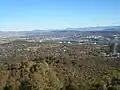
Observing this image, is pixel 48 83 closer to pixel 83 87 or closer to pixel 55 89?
pixel 55 89

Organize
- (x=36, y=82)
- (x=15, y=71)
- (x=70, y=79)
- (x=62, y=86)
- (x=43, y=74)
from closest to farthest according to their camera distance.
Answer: (x=36, y=82) → (x=43, y=74) → (x=62, y=86) → (x=70, y=79) → (x=15, y=71)

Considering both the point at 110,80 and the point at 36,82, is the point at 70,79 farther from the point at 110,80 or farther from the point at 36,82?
the point at 36,82

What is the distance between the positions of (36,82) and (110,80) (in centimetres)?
993

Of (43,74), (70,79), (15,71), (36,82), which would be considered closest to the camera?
(36,82)

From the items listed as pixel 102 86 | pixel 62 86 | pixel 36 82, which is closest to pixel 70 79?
pixel 62 86

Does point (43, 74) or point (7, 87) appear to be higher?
point (43, 74)

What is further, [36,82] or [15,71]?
[15,71]

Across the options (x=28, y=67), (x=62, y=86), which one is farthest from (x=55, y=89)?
(x=28, y=67)

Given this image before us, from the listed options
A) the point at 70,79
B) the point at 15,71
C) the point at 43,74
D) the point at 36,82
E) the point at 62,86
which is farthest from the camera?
the point at 15,71

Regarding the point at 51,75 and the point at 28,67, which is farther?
the point at 28,67

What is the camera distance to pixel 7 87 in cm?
2898

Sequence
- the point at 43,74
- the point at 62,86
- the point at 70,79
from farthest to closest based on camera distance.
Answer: the point at 70,79 < the point at 62,86 < the point at 43,74

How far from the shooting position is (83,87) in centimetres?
2809

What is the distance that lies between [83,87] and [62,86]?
2313mm
